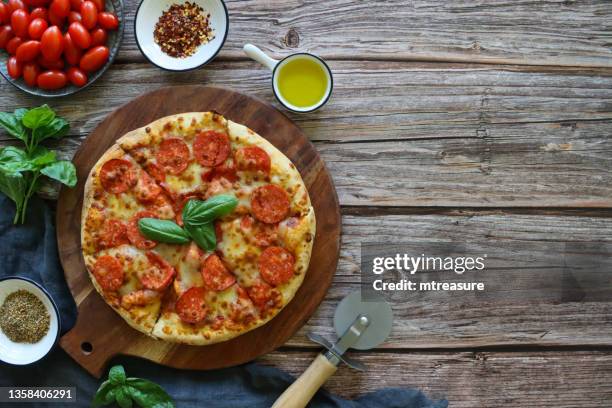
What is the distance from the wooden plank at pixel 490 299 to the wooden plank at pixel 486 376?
0.27 feet

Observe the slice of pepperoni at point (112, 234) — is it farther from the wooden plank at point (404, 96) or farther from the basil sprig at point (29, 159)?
the wooden plank at point (404, 96)

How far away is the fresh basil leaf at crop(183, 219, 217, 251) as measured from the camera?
12.4 ft

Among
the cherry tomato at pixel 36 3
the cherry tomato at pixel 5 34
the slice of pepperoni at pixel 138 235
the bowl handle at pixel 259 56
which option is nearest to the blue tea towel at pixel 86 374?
the slice of pepperoni at pixel 138 235

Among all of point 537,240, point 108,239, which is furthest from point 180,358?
point 537,240

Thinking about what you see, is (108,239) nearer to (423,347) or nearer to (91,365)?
(91,365)

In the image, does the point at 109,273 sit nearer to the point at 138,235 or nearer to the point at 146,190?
the point at 138,235

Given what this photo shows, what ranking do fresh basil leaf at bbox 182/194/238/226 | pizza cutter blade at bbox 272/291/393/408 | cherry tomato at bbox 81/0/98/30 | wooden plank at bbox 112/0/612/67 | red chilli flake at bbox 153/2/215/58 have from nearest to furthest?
fresh basil leaf at bbox 182/194/238/226
pizza cutter blade at bbox 272/291/393/408
cherry tomato at bbox 81/0/98/30
red chilli flake at bbox 153/2/215/58
wooden plank at bbox 112/0/612/67

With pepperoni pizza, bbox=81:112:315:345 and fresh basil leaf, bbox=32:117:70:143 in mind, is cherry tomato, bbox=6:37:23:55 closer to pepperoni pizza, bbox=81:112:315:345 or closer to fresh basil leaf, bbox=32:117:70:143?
fresh basil leaf, bbox=32:117:70:143

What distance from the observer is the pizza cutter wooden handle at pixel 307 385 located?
3.83 metres

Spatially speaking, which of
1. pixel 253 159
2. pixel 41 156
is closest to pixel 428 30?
pixel 253 159

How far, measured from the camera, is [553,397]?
4.22 metres

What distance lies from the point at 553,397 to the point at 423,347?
2.77ft

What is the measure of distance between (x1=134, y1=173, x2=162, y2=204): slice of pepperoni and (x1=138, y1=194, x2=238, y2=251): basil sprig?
13 centimetres

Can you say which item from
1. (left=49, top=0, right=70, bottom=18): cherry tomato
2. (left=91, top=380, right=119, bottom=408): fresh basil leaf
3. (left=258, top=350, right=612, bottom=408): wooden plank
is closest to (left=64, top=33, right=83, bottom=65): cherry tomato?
(left=49, top=0, right=70, bottom=18): cherry tomato
